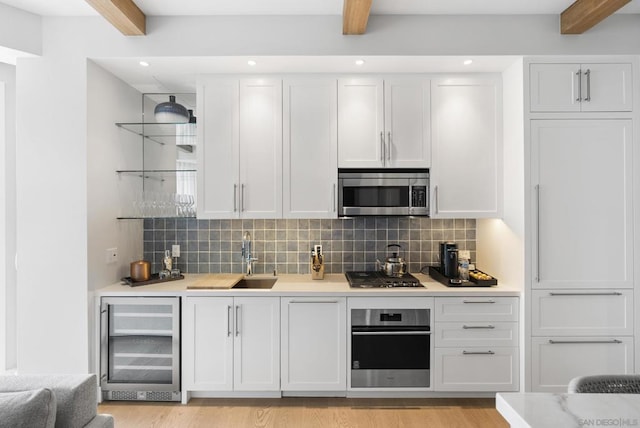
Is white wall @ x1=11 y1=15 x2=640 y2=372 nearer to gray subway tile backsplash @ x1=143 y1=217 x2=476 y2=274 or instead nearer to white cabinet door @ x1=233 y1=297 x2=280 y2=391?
white cabinet door @ x1=233 y1=297 x2=280 y2=391

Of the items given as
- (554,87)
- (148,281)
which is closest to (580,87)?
(554,87)

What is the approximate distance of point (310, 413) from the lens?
8.23 feet

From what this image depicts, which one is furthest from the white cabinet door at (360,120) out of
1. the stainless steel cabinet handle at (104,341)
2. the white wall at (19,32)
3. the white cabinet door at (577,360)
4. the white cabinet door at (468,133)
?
the white wall at (19,32)

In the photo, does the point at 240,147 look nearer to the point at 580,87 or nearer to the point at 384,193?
the point at 384,193

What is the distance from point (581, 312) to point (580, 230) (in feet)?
1.86

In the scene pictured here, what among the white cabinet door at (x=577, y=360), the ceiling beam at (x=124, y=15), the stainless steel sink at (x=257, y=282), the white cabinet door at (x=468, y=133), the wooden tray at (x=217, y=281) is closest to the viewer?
the ceiling beam at (x=124, y=15)

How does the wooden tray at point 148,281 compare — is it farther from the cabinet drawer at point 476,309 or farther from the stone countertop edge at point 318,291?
the cabinet drawer at point 476,309

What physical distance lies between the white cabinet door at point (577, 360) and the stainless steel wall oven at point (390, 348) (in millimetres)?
772

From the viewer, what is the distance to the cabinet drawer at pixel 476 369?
2.58 metres

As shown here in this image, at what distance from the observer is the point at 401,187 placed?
2824mm

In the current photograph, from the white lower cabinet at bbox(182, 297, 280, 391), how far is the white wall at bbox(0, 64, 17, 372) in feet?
4.83

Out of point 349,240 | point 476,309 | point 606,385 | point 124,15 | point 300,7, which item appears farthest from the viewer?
point 349,240

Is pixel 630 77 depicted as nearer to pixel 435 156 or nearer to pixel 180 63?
pixel 435 156

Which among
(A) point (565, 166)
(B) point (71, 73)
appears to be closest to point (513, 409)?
(A) point (565, 166)
